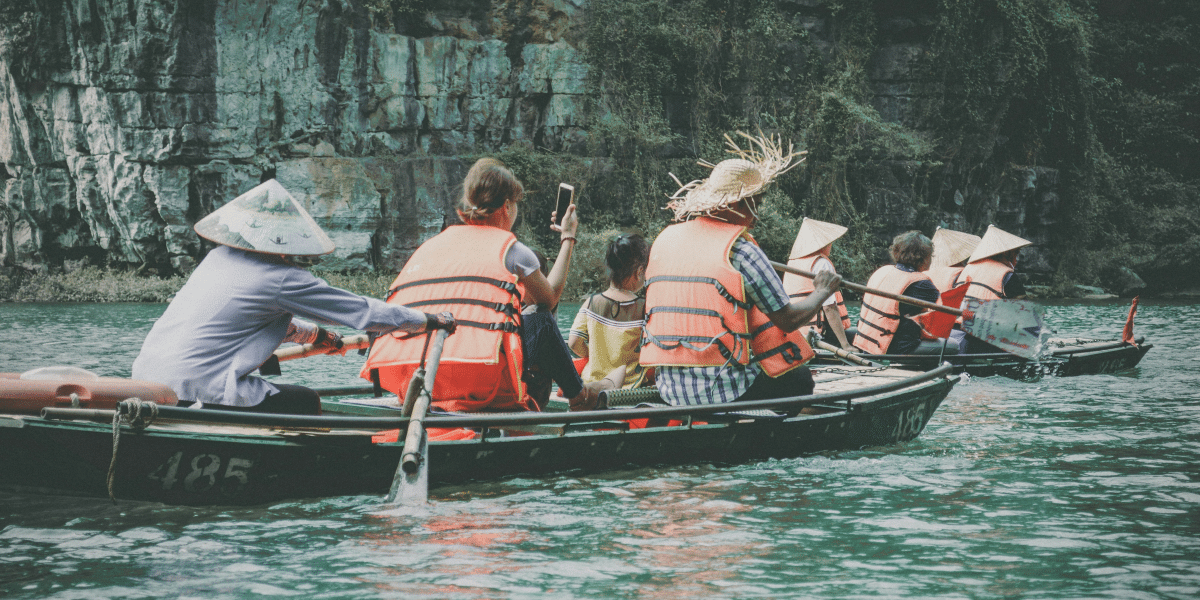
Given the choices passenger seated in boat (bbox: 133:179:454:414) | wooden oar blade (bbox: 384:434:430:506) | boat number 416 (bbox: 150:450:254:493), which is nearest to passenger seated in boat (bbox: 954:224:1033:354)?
wooden oar blade (bbox: 384:434:430:506)

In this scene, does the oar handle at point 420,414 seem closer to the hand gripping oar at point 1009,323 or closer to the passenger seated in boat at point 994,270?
the hand gripping oar at point 1009,323

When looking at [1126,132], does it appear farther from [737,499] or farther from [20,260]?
[20,260]

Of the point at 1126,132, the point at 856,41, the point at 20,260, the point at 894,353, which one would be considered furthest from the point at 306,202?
the point at 1126,132

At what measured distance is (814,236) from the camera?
8.50 meters

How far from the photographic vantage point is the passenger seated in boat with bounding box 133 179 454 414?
3.64 metres

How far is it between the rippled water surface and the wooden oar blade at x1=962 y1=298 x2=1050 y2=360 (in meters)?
1.68

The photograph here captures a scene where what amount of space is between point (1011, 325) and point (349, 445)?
5.21 m

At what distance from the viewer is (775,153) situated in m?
5.04

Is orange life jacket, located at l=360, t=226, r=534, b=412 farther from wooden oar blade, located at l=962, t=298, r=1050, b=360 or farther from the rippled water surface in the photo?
wooden oar blade, located at l=962, t=298, r=1050, b=360

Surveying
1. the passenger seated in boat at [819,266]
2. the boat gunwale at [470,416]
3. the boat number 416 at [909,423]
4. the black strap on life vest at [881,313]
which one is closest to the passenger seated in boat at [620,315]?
the boat gunwale at [470,416]

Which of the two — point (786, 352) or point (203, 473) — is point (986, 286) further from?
point (203, 473)

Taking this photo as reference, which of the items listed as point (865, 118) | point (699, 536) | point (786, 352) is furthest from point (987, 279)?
point (865, 118)

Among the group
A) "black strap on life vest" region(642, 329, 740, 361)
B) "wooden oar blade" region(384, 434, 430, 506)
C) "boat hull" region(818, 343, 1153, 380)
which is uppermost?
"black strap on life vest" region(642, 329, 740, 361)

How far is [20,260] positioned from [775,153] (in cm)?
2370
